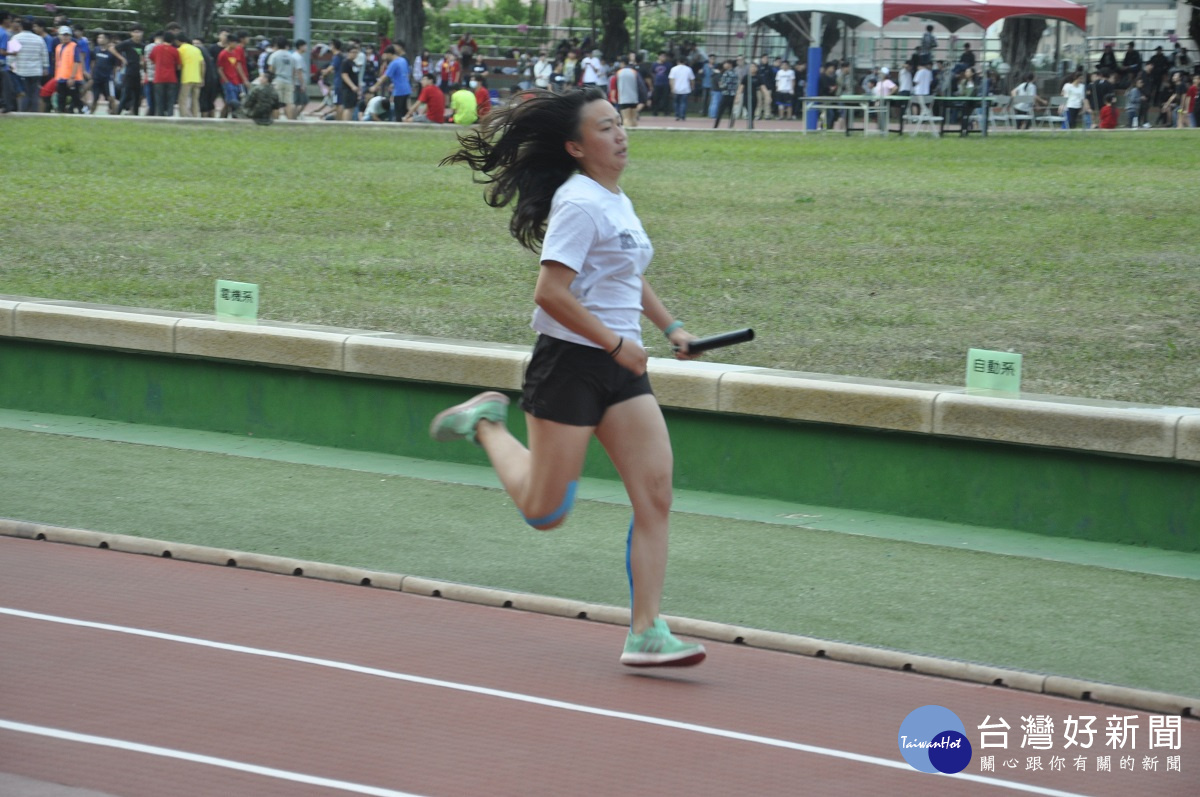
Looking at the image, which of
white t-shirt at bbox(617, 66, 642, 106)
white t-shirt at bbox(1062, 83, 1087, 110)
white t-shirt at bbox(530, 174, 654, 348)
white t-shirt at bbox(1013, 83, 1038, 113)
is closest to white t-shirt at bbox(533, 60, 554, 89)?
white t-shirt at bbox(617, 66, 642, 106)

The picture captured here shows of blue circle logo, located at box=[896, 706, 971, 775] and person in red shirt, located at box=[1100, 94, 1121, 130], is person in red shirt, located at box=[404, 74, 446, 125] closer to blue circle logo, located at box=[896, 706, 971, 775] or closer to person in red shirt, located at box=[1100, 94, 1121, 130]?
person in red shirt, located at box=[1100, 94, 1121, 130]

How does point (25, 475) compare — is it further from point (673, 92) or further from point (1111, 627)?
point (673, 92)

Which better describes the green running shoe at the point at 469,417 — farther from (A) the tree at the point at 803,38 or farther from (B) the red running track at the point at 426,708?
(A) the tree at the point at 803,38

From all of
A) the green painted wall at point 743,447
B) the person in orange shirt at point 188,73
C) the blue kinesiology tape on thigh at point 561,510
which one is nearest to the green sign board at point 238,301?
the green painted wall at point 743,447

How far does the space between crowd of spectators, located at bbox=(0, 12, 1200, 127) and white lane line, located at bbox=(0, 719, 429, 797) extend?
961 inches

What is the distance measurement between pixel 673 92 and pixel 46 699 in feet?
127

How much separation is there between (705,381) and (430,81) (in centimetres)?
2998

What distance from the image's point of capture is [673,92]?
42719 mm

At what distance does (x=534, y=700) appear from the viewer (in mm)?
5277

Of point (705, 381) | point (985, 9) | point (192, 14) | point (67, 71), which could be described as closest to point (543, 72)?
point (985, 9)

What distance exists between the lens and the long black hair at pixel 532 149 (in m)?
5.47

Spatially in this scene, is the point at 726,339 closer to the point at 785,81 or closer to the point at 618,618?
the point at 618,618

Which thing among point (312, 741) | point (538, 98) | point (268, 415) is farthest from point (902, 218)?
point (312, 741)

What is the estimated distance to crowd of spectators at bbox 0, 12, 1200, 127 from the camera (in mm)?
29484
